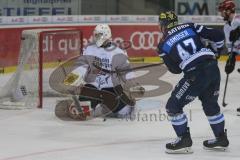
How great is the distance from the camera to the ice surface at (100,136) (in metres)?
4.84

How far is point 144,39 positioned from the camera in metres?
11.1

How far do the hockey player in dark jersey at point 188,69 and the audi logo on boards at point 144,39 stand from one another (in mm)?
6037

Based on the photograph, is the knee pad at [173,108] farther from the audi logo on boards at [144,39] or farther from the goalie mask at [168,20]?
the audi logo on boards at [144,39]

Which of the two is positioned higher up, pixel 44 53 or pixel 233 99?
pixel 44 53

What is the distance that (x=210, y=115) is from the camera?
195 inches

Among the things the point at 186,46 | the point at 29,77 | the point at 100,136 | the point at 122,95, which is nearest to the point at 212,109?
the point at 186,46

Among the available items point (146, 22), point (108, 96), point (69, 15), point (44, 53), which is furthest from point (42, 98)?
point (146, 22)

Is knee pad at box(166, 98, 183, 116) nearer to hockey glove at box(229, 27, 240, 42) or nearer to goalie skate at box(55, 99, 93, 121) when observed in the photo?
goalie skate at box(55, 99, 93, 121)

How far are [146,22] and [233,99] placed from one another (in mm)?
3702

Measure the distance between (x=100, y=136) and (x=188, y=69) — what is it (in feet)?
3.66

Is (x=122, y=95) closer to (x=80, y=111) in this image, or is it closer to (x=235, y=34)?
(x=80, y=111)

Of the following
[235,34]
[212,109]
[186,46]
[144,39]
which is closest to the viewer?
[186,46]

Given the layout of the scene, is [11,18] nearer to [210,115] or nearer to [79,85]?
[79,85]

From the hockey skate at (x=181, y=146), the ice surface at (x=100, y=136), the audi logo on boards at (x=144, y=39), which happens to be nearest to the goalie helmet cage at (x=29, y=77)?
the ice surface at (x=100, y=136)
